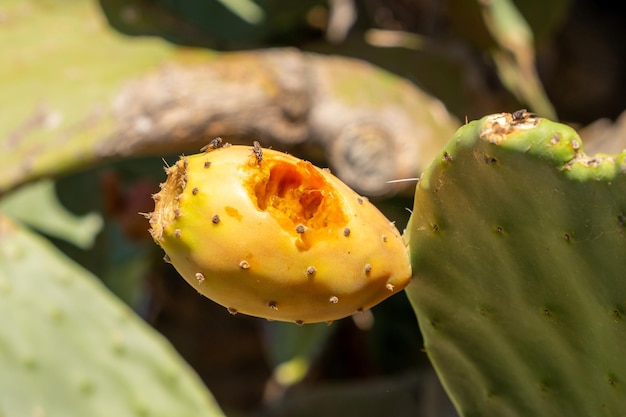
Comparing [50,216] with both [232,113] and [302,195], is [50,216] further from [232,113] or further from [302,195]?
[302,195]

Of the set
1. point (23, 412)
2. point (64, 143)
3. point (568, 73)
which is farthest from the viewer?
point (568, 73)

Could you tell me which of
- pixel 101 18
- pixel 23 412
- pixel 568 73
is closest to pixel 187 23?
pixel 101 18

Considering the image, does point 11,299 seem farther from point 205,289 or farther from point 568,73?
point 568,73

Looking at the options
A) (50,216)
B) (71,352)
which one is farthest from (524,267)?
(50,216)

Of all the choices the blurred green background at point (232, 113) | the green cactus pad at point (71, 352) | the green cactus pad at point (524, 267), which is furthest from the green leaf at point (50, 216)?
the green cactus pad at point (524, 267)

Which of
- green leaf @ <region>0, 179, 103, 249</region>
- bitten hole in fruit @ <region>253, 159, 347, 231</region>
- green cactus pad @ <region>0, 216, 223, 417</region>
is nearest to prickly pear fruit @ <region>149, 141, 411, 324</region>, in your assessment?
bitten hole in fruit @ <region>253, 159, 347, 231</region>

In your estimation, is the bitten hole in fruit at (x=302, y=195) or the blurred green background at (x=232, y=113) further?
the blurred green background at (x=232, y=113)

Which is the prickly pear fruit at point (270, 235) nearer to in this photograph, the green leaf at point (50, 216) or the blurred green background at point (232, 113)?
the blurred green background at point (232, 113)
